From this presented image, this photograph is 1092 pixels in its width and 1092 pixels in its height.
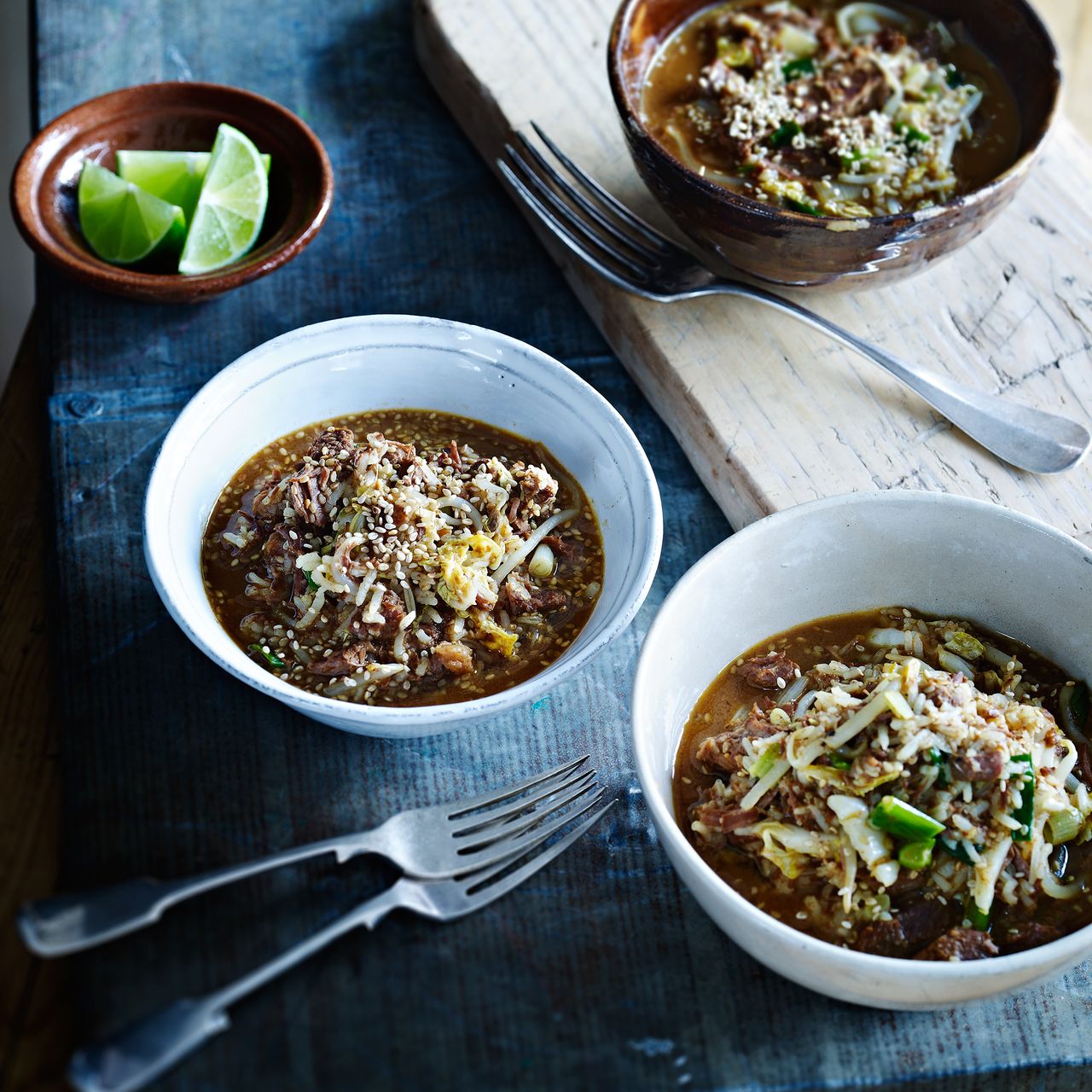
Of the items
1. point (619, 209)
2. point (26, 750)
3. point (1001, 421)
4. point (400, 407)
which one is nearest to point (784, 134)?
point (619, 209)

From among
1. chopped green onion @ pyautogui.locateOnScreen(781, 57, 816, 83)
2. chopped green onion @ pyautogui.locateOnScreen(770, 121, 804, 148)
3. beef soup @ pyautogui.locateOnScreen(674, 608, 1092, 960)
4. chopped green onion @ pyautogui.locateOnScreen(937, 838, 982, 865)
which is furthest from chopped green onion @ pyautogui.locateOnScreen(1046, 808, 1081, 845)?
chopped green onion @ pyautogui.locateOnScreen(781, 57, 816, 83)

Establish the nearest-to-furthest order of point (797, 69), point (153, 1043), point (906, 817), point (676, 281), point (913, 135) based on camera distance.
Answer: point (153, 1043) < point (906, 817) < point (676, 281) < point (913, 135) < point (797, 69)

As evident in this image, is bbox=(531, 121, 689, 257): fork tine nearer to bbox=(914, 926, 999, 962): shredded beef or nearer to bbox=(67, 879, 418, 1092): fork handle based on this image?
bbox=(914, 926, 999, 962): shredded beef

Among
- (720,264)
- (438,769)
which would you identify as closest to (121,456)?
(438,769)

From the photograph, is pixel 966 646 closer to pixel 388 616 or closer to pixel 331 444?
pixel 388 616

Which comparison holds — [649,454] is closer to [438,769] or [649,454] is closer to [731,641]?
[731,641]

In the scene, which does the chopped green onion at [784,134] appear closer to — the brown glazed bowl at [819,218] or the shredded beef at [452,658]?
the brown glazed bowl at [819,218]
